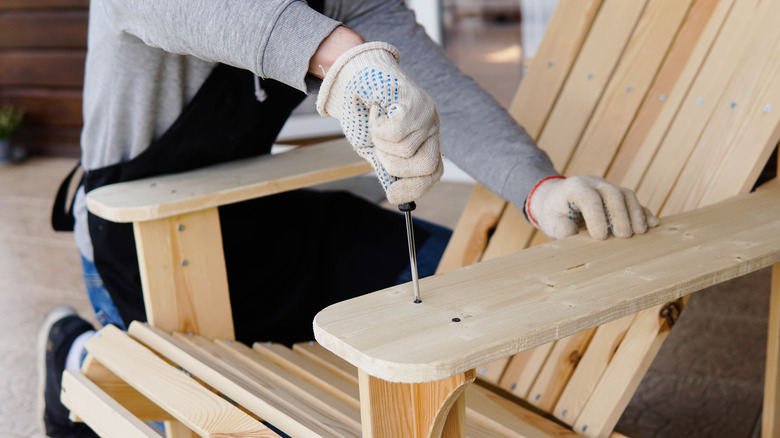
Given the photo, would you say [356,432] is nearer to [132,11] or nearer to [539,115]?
[132,11]

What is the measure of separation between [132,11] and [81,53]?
4001 millimetres

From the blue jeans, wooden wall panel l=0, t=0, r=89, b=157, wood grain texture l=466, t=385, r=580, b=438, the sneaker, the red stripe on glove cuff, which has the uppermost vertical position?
the red stripe on glove cuff

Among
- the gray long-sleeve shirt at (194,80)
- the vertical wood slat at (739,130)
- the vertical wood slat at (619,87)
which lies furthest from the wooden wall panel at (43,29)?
the vertical wood slat at (739,130)

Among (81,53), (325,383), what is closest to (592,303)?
(325,383)

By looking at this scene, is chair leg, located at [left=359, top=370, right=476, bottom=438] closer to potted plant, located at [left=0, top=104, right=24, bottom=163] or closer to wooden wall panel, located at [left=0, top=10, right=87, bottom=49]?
wooden wall panel, located at [left=0, top=10, right=87, bottom=49]

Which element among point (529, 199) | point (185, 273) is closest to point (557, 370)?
point (529, 199)

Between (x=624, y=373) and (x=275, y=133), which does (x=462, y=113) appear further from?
(x=624, y=373)

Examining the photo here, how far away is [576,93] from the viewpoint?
1531 mm

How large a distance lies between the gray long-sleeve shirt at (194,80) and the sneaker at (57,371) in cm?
25

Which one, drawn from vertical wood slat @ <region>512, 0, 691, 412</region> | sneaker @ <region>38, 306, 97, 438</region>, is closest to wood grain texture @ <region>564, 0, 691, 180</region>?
vertical wood slat @ <region>512, 0, 691, 412</region>

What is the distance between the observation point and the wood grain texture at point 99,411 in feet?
3.55

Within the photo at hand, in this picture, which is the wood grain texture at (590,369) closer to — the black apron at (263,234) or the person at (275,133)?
the person at (275,133)

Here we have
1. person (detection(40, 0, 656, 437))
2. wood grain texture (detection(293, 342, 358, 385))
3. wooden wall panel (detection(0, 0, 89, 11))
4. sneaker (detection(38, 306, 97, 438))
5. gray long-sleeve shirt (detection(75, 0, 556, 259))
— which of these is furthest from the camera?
wooden wall panel (detection(0, 0, 89, 11))

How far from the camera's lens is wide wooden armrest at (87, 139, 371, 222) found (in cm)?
123
